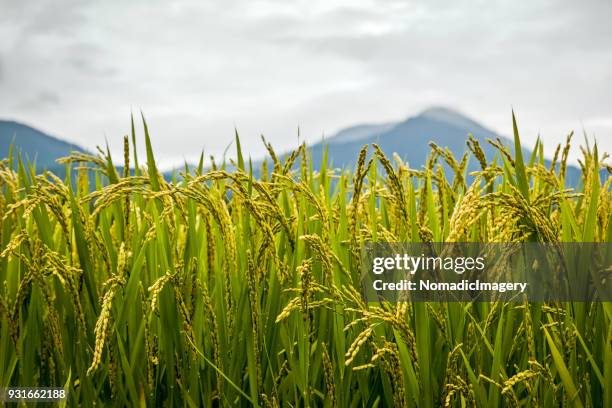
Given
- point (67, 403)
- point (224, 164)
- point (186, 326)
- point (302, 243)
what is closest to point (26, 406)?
point (67, 403)

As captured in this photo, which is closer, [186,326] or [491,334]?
[186,326]

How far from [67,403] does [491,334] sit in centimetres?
172

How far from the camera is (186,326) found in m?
2.04

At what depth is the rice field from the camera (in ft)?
6.20

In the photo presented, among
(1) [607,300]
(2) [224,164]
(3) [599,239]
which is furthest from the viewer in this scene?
(2) [224,164]

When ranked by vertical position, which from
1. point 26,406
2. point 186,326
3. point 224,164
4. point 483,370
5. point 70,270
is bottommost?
point 26,406

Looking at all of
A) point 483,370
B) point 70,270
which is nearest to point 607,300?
point 483,370

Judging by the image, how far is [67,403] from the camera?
7.58 feet

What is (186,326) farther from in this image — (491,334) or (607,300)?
(607,300)

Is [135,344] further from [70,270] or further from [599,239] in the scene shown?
[599,239]

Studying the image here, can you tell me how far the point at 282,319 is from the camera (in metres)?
1.96

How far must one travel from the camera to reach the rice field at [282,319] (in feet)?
6.20

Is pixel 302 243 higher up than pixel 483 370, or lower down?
higher up

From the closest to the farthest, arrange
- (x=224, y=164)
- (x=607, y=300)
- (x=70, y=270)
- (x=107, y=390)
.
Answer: (x=607, y=300), (x=70, y=270), (x=107, y=390), (x=224, y=164)
